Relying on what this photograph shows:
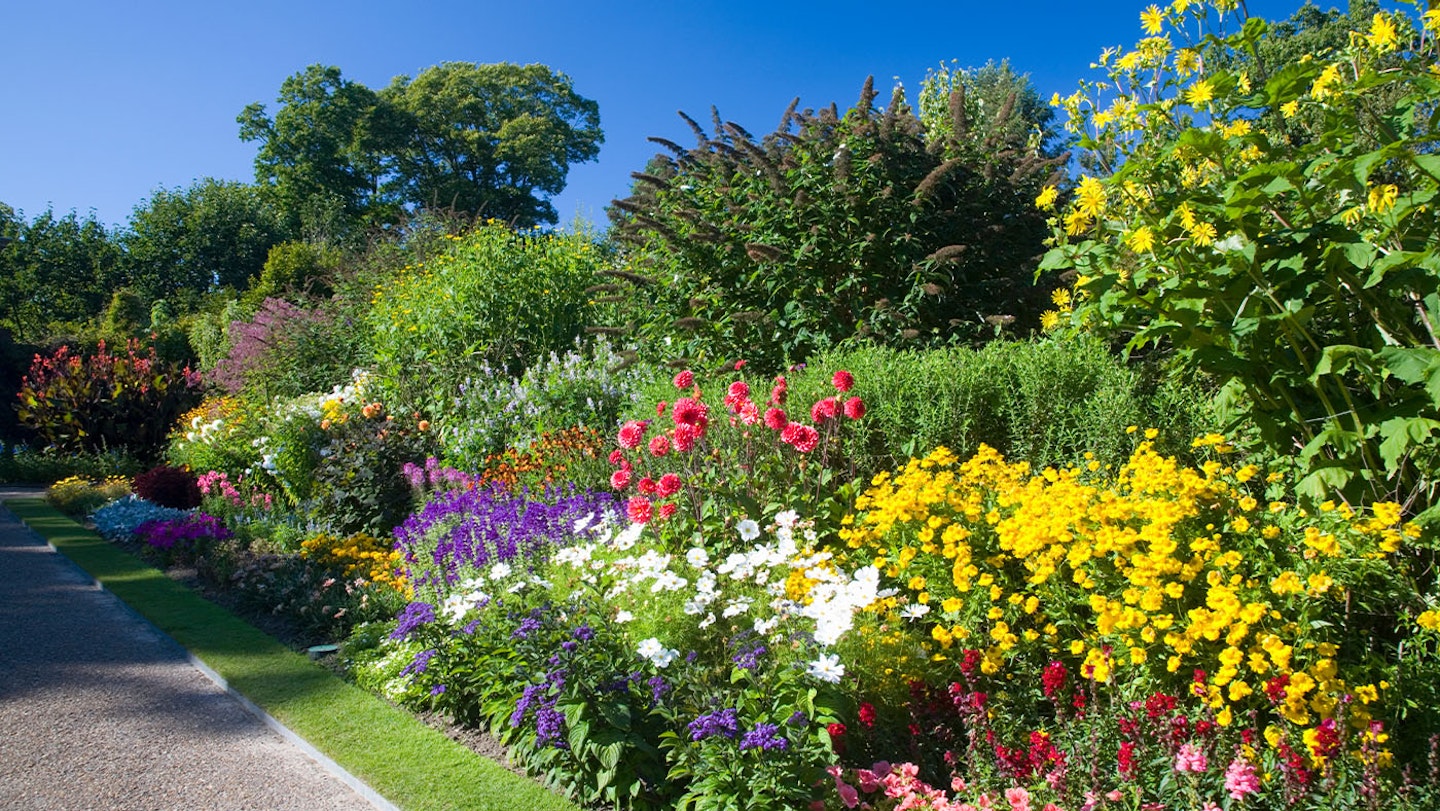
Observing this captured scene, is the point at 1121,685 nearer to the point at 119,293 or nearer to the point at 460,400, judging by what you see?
the point at 460,400

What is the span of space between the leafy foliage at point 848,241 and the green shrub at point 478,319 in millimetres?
2079

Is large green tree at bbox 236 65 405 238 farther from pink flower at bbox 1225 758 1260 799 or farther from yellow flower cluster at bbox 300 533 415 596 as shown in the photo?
pink flower at bbox 1225 758 1260 799

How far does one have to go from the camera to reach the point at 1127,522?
9.57 ft

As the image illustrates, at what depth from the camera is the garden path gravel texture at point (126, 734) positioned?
9.89ft

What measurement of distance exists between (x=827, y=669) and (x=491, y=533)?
245 cm

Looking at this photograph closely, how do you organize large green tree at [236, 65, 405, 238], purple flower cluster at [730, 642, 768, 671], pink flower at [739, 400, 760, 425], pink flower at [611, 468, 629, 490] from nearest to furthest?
purple flower cluster at [730, 642, 768, 671]
pink flower at [611, 468, 629, 490]
pink flower at [739, 400, 760, 425]
large green tree at [236, 65, 405, 238]

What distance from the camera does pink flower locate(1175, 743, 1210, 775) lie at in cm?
213

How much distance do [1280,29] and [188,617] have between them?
29.5 m

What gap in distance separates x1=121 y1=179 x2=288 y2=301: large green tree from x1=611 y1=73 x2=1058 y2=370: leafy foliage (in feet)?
90.2

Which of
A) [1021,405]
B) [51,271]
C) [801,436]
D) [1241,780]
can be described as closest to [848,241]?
[1021,405]

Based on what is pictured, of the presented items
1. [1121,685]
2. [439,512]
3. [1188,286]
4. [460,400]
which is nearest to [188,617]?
[439,512]

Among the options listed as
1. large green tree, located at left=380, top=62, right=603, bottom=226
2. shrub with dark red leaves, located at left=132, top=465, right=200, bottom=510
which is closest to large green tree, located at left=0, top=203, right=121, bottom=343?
→ large green tree, located at left=380, top=62, right=603, bottom=226

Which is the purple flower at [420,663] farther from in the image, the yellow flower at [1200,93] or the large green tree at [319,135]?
the large green tree at [319,135]

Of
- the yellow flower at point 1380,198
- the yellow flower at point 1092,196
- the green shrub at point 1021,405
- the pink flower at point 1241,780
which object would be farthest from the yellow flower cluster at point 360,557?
the yellow flower at point 1380,198
